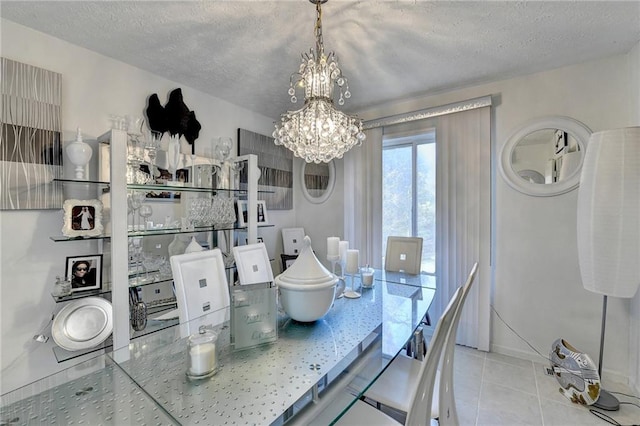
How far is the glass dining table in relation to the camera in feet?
2.70

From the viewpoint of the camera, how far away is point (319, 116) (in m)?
1.70

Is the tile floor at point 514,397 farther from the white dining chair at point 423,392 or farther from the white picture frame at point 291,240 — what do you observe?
Result: the white picture frame at point 291,240

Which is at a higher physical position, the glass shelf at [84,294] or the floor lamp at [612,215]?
the floor lamp at [612,215]

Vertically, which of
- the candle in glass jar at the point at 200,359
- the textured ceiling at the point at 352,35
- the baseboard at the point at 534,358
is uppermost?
the textured ceiling at the point at 352,35

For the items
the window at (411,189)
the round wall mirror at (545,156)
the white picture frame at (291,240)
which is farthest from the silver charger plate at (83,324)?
the round wall mirror at (545,156)

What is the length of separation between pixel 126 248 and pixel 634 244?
10.6 feet

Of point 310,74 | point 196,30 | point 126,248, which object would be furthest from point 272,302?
point 196,30

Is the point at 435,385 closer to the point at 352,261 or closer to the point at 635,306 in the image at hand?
the point at 352,261

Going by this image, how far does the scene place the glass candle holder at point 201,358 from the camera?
963mm

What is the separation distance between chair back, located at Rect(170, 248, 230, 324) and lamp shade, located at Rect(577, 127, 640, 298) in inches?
97.7

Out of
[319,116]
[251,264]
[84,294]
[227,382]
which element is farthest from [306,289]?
[84,294]

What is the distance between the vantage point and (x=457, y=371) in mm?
2268

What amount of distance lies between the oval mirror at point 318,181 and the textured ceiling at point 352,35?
1259 millimetres

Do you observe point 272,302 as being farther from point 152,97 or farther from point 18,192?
point 152,97
